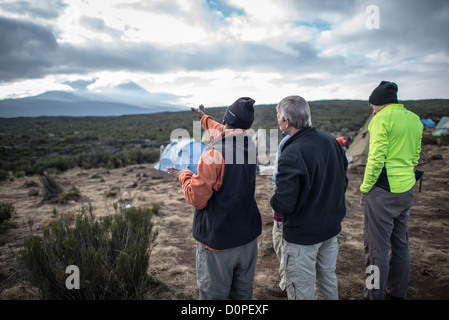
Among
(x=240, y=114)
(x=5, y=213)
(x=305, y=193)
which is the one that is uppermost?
(x=240, y=114)

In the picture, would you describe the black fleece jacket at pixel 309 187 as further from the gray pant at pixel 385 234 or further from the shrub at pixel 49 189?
the shrub at pixel 49 189

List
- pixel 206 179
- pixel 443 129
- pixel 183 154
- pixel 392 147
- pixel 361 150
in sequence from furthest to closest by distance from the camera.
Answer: pixel 443 129, pixel 361 150, pixel 183 154, pixel 392 147, pixel 206 179

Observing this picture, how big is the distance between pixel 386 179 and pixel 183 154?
6.91 m

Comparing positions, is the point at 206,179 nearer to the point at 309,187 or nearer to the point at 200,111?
the point at 309,187

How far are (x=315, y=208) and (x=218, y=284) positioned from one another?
35.7 inches

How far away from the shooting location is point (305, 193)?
1766 millimetres

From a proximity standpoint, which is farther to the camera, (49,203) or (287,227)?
(49,203)

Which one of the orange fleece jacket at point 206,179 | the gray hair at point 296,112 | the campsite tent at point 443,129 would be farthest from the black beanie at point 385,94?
the campsite tent at point 443,129

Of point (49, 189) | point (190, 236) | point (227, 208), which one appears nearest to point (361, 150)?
point (190, 236)

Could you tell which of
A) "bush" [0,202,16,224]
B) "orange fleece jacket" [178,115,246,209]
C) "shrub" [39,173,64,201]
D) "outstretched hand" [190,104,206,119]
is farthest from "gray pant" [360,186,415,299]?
"shrub" [39,173,64,201]

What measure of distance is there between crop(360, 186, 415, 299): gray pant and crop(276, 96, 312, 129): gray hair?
1113mm
